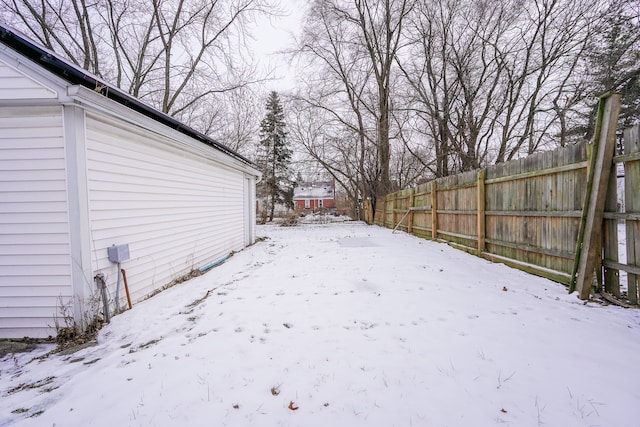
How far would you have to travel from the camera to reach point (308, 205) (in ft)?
144

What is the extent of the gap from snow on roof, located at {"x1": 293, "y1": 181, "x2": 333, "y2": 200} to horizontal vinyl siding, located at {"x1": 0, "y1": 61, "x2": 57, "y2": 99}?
4038 cm

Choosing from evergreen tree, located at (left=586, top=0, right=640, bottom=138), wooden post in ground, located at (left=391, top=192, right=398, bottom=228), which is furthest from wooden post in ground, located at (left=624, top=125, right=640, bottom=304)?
wooden post in ground, located at (left=391, top=192, right=398, bottom=228)

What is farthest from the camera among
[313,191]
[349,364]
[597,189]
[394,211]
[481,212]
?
[313,191]

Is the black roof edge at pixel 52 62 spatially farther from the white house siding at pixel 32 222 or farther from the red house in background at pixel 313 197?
the red house in background at pixel 313 197

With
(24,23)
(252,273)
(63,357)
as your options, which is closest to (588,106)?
(252,273)

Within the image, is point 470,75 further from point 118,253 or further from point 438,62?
point 118,253

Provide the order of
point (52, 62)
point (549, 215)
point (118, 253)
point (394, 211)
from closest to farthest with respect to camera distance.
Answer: point (52, 62) < point (118, 253) < point (549, 215) < point (394, 211)

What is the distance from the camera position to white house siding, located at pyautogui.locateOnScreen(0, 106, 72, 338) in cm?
282

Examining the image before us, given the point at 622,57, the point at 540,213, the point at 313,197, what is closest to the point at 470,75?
the point at 622,57

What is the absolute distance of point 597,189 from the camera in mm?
3092

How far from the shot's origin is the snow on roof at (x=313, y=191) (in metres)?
43.7

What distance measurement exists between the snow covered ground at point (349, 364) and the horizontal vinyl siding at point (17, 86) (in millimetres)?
2532

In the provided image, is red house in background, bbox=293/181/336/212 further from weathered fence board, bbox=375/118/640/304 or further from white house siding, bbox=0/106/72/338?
white house siding, bbox=0/106/72/338

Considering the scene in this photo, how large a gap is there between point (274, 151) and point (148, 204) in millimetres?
21454
